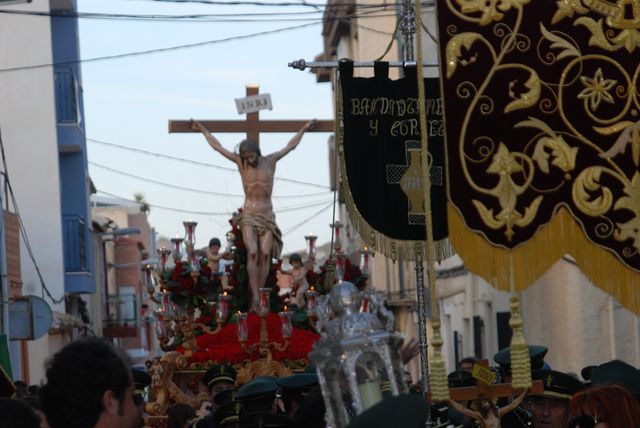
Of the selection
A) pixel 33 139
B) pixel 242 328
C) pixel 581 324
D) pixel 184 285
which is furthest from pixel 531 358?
pixel 33 139

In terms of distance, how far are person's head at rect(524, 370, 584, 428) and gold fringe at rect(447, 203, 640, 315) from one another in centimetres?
47

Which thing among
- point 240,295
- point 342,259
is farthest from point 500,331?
point 342,259

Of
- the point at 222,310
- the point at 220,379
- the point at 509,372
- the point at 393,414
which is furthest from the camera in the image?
the point at 222,310

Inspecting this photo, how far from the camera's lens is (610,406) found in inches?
215

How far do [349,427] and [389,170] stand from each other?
4971mm

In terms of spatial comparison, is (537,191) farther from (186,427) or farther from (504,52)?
(186,427)

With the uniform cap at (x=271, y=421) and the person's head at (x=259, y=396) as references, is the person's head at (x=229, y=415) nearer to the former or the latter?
the person's head at (x=259, y=396)

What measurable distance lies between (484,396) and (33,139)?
20.6 metres

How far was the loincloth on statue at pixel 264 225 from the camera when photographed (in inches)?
577

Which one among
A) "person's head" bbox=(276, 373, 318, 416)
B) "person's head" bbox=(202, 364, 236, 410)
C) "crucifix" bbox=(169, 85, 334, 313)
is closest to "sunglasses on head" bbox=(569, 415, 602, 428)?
"person's head" bbox=(276, 373, 318, 416)

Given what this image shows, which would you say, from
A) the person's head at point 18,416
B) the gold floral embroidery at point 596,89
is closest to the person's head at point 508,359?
the gold floral embroidery at point 596,89

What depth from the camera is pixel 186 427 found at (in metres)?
9.23

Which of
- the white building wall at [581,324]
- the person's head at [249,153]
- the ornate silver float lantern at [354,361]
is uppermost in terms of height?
the person's head at [249,153]

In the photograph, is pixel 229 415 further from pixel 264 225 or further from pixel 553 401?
pixel 264 225
